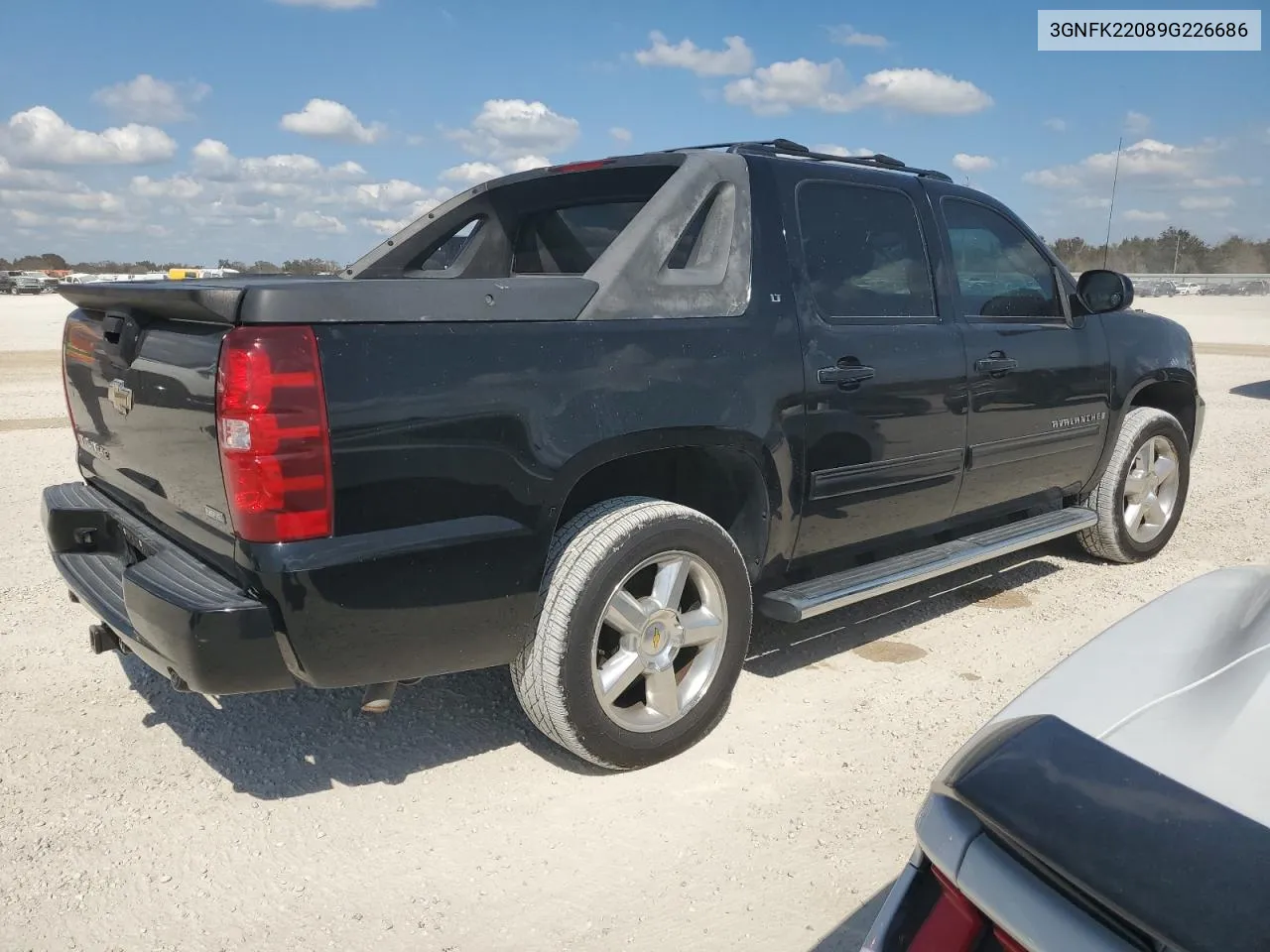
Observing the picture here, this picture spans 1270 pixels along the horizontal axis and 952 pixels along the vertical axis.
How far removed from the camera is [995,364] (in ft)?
13.6

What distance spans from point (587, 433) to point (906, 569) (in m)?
1.60

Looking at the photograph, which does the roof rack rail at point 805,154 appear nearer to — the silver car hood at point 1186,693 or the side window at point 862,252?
the side window at point 862,252

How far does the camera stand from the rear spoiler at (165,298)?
239cm

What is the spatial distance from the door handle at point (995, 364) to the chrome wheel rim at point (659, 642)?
1.66m

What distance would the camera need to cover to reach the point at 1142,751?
133 cm

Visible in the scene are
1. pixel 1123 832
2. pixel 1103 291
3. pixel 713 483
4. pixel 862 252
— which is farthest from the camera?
pixel 1103 291

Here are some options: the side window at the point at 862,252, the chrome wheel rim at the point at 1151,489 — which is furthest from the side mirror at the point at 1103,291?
the side window at the point at 862,252

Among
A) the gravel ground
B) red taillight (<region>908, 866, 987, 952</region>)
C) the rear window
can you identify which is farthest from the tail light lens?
the rear window

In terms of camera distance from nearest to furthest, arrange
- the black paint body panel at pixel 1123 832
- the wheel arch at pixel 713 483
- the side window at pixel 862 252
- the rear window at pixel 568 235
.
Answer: the black paint body panel at pixel 1123 832 < the wheel arch at pixel 713 483 < the side window at pixel 862 252 < the rear window at pixel 568 235

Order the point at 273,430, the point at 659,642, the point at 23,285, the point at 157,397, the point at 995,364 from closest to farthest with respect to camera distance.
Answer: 1. the point at 273,430
2. the point at 157,397
3. the point at 659,642
4. the point at 995,364
5. the point at 23,285

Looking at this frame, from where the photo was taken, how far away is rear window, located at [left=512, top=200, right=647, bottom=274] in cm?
393

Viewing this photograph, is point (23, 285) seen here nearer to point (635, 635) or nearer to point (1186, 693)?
point (635, 635)

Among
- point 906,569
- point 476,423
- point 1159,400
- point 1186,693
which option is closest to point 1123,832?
point 1186,693

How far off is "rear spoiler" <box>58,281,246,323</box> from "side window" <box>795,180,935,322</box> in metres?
1.99
